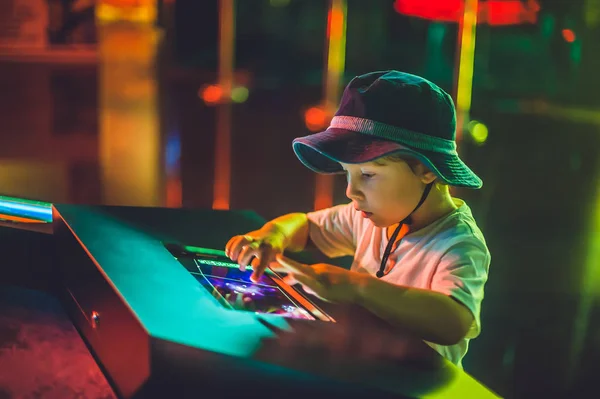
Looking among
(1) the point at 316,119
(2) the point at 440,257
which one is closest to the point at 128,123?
(1) the point at 316,119

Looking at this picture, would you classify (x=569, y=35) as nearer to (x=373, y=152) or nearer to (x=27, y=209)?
(x=27, y=209)

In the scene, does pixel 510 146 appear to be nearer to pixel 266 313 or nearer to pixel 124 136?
pixel 124 136

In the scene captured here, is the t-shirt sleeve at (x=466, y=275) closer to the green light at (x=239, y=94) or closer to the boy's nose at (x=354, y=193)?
the boy's nose at (x=354, y=193)

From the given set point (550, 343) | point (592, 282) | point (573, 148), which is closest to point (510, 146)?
point (573, 148)

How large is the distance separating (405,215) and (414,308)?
0.58 feet

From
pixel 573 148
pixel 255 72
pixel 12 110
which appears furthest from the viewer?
pixel 255 72

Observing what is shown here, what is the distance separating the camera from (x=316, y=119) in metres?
3.56

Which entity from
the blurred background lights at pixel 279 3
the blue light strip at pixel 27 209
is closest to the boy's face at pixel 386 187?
the blue light strip at pixel 27 209

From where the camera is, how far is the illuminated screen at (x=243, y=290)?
71cm

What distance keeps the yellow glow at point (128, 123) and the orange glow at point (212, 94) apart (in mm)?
315

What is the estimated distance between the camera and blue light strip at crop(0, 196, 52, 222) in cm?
112

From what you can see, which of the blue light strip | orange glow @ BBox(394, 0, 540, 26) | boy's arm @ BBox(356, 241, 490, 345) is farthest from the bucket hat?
orange glow @ BBox(394, 0, 540, 26)

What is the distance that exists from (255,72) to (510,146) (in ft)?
9.02

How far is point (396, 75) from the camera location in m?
0.79
